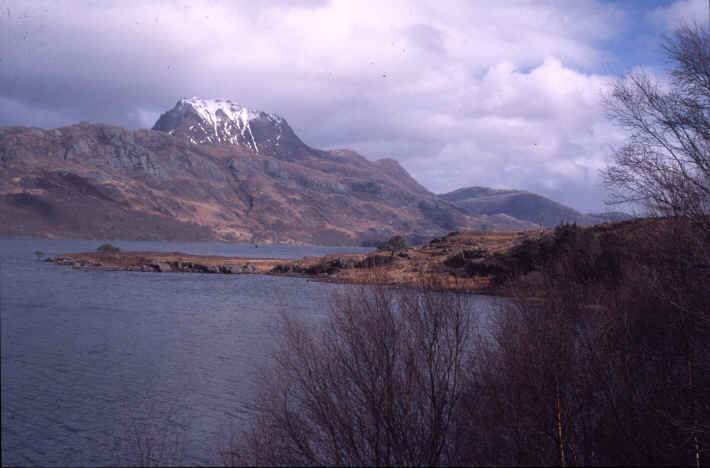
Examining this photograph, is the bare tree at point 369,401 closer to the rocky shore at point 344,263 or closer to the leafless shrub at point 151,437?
the leafless shrub at point 151,437

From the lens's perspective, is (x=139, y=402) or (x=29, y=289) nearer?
(x=139, y=402)

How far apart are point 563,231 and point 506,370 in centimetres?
5796

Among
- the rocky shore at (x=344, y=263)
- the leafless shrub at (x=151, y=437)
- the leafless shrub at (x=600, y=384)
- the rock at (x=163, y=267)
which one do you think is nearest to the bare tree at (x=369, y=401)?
the leafless shrub at (x=600, y=384)

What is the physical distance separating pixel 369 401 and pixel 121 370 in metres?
18.6

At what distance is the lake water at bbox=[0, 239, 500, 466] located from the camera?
18.9 metres

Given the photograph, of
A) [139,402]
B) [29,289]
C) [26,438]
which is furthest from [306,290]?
[26,438]

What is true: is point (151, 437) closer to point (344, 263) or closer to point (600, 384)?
point (600, 384)

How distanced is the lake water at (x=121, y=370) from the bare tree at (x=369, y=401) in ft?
14.8

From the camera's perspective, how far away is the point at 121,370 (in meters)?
27.4

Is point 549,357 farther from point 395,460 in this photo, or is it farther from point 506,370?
point 395,460

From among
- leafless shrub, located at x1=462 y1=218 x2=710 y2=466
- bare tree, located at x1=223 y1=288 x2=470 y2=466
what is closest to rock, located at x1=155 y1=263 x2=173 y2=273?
bare tree, located at x1=223 y1=288 x2=470 y2=466

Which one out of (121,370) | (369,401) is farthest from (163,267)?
(369,401)

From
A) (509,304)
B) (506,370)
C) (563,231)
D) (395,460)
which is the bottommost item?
(395,460)

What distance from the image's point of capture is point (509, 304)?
2084cm
